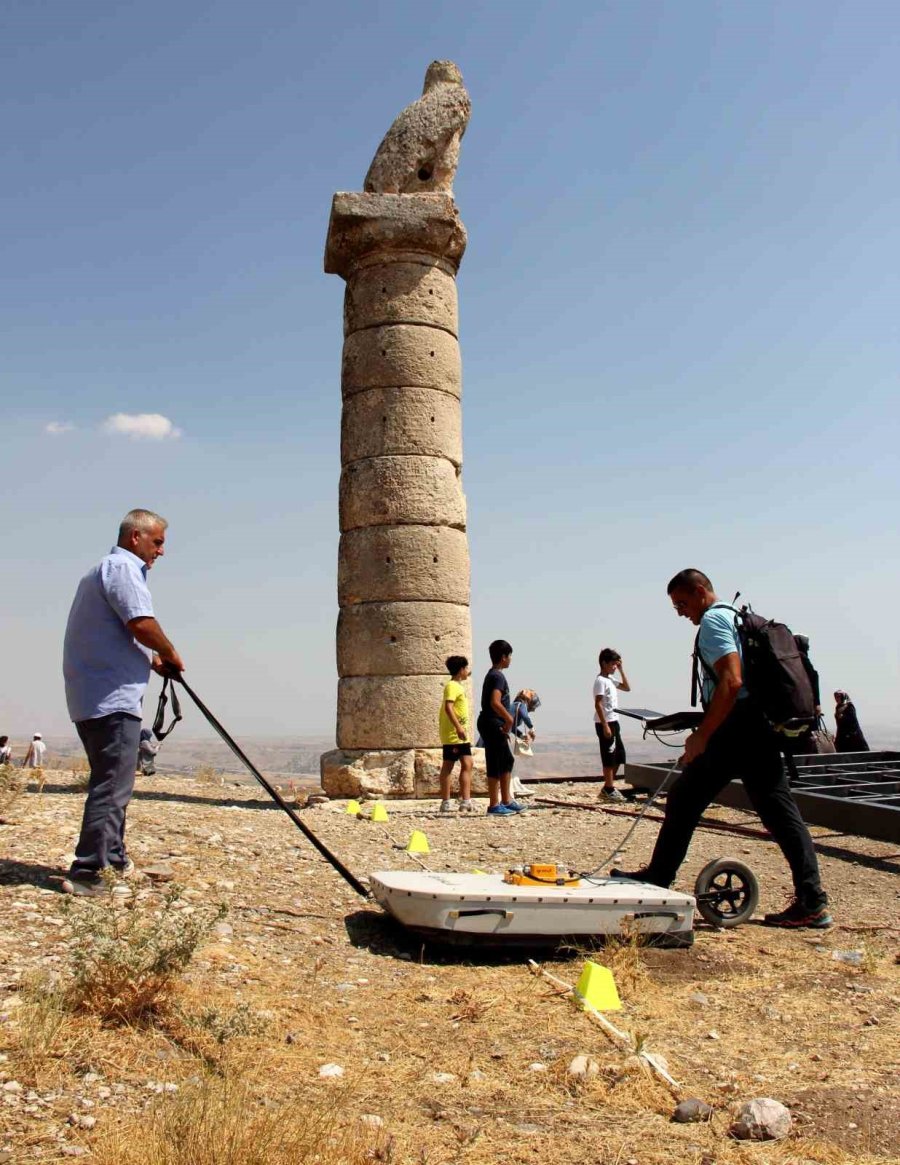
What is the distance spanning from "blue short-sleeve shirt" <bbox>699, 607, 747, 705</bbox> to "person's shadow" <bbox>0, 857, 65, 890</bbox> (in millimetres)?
3464

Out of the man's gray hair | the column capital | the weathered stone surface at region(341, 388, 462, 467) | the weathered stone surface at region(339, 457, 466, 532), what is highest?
the column capital

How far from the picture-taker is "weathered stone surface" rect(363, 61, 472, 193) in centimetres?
1176

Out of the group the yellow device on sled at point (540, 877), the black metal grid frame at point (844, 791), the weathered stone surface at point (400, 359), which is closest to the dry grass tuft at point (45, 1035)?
the yellow device on sled at point (540, 877)

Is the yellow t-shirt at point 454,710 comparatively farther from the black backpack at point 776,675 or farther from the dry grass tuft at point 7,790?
the black backpack at point 776,675

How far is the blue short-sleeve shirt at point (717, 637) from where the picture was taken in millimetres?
5152

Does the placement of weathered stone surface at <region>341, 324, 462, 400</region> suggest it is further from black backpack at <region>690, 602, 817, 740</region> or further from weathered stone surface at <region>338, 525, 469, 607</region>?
black backpack at <region>690, 602, 817, 740</region>

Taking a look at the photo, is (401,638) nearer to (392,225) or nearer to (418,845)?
(418,845)

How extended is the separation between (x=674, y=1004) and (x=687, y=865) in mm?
3054

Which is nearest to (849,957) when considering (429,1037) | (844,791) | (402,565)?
(429,1037)

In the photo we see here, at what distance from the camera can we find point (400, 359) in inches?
446

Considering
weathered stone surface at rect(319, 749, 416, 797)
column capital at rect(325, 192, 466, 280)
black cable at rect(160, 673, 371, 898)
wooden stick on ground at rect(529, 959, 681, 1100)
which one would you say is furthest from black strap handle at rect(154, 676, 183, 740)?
column capital at rect(325, 192, 466, 280)

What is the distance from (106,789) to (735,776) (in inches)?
126

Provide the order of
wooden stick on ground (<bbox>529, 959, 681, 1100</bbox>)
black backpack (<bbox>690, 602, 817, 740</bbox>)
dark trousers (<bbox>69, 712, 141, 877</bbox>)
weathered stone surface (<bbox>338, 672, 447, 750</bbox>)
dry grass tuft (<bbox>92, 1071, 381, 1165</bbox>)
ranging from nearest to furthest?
dry grass tuft (<bbox>92, 1071, 381, 1165</bbox>) → wooden stick on ground (<bbox>529, 959, 681, 1100</bbox>) → dark trousers (<bbox>69, 712, 141, 877</bbox>) → black backpack (<bbox>690, 602, 817, 740</bbox>) → weathered stone surface (<bbox>338, 672, 447, 750</bbox>)

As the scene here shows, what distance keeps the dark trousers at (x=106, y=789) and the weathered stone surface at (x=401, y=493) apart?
6441mm
